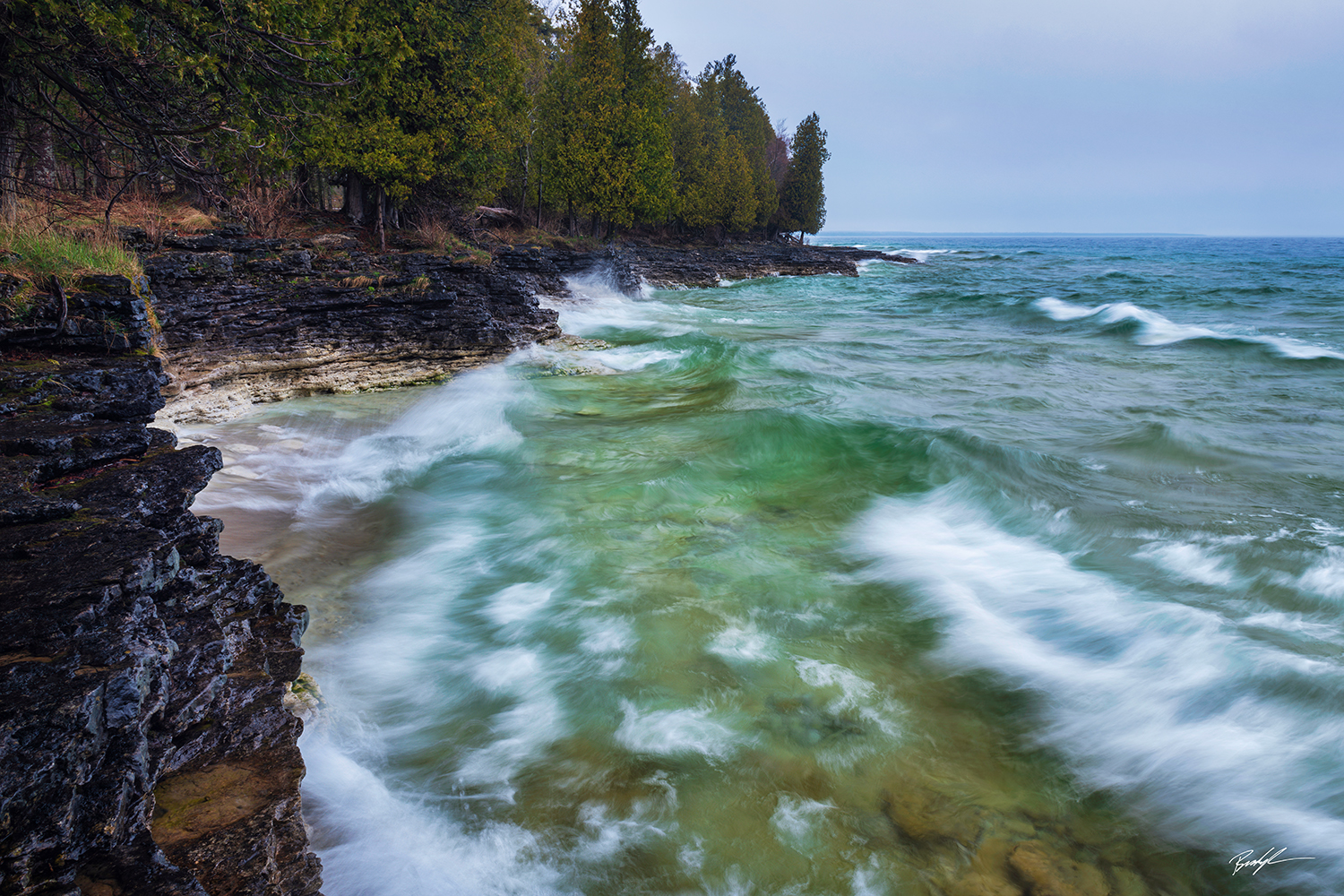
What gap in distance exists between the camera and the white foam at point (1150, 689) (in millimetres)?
3428

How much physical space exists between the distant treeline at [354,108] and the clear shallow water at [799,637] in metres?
3.60

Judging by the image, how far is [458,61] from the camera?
15359mm

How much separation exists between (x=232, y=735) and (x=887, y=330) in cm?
2172

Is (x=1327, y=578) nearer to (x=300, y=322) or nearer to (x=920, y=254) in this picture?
(x=300, y=322)

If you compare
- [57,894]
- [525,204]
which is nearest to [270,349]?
[57,894]

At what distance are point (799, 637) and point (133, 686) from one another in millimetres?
3779

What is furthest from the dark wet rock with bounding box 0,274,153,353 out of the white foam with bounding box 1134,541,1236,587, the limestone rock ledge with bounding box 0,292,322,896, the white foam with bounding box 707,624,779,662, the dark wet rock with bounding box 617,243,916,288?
the dark wet rock with bounding box 617,243,916,288

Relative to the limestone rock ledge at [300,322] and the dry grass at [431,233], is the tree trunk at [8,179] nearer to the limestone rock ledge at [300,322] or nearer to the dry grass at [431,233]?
the limestone rock ledge at [300,322]

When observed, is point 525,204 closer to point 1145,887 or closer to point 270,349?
point 270,349

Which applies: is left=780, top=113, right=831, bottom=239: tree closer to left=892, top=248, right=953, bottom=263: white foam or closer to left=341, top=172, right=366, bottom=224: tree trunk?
left=892, top=248, right=953, bottom=263: white foam

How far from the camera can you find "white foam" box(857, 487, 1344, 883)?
343cm

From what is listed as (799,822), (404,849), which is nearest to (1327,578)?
(799,822)

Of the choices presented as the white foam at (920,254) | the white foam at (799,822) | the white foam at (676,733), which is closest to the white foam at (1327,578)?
the white foam at (799,822)

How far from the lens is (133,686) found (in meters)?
2.18
